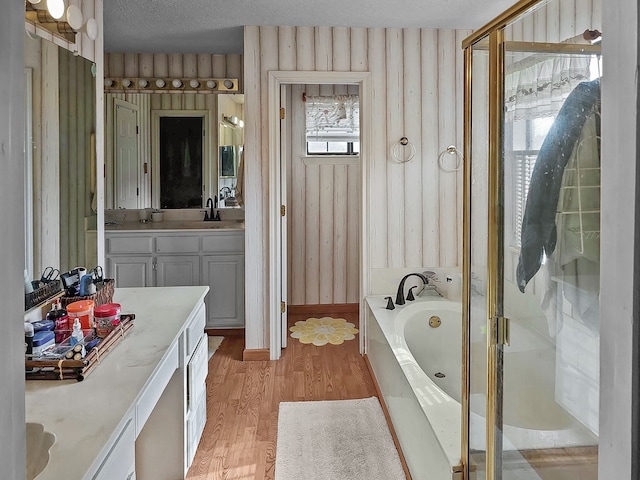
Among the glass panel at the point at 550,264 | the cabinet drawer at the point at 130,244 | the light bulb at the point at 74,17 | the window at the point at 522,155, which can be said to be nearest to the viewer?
the glass panel at the point at 550,264

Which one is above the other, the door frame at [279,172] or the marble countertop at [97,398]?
the door frame at [279,172]

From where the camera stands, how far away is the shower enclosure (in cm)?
93

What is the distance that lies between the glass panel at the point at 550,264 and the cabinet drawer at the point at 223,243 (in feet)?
10.1

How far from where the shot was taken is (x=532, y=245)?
1.21 metres

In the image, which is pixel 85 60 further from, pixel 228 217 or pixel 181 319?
pixel 228 217

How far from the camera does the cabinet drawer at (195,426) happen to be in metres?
2.20

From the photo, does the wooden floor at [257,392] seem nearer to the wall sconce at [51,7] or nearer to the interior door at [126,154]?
the interior door at [126,154]

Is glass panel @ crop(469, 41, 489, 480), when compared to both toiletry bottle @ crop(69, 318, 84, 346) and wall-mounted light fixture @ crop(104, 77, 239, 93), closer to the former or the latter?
toiletry bottle @ crop(69, 318, 84, 346)

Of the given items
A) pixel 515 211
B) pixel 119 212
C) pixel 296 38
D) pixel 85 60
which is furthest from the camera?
pixel 119 212

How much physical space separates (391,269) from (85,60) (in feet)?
8.06

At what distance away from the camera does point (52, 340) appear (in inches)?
60.4

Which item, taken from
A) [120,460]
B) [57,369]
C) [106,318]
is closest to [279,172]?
[106,318]

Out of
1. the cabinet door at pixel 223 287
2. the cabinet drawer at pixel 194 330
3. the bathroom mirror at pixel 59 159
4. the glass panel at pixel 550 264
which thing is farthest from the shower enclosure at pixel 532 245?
the cabinet door at pixel 223 287

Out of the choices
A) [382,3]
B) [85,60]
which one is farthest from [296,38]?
[85,60]
